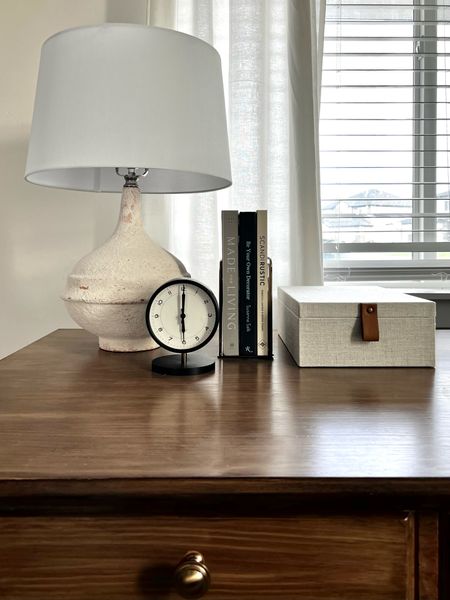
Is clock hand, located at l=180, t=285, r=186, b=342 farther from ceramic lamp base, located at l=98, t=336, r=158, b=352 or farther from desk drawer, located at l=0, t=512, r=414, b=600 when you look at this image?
desk drawer, located at l=0, t=512, r=414, b=600

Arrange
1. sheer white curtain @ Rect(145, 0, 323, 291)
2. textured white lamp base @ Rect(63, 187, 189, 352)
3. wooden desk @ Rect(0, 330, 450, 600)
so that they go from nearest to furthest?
wooden desk @ Rect(0, 330, 450, 600)
textured white lamp base @ Rect(63, 187, 189, 352)
sheer white curtain @ Rect(145, 0, 323, 291)

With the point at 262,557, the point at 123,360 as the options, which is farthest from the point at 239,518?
the point at 123,360

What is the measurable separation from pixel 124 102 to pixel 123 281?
0.28 metres

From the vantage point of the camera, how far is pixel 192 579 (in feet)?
1.67

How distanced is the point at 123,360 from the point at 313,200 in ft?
2.23

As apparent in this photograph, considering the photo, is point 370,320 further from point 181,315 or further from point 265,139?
point 265,139

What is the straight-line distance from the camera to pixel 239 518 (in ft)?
1.72

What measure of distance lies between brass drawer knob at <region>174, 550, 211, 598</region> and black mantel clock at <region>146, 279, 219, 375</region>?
385mm

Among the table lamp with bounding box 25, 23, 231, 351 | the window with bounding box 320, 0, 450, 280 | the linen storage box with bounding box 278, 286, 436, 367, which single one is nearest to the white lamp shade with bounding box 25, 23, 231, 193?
A: the table lamp with bounding box 25, 23, 231, 351

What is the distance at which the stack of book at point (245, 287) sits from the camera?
0.99m

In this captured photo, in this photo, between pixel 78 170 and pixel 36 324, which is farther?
pixel 36 324

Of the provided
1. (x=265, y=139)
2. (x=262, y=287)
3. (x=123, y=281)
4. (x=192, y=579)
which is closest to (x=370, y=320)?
(x=262, y=287)

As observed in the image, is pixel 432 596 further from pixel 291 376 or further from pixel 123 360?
pixel 123 360

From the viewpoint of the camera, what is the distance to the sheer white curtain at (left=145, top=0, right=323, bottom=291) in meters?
1.41
